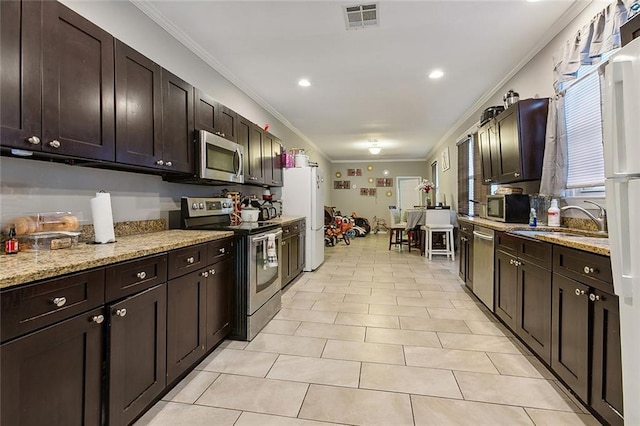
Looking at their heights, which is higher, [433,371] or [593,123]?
[593,123]

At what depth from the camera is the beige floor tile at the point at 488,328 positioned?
103 inches

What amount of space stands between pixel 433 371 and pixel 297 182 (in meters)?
3.46

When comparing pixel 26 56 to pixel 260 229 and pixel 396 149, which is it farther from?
pixel 396 149

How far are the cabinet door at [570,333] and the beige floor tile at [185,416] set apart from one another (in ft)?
5.86

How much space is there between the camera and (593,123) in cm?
240

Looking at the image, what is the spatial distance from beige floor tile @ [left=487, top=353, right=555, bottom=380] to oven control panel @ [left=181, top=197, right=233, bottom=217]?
259 cm

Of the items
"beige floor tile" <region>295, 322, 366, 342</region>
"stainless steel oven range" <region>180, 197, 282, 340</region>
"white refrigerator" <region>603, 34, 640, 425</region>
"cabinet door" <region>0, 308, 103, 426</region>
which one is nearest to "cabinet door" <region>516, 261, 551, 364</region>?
"white refrigerator" <region>603, 34, 640, 425</region>

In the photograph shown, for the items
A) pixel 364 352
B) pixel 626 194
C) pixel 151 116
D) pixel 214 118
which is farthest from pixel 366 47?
pixel 364 352

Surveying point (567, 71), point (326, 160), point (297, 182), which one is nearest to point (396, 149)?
point (326, 160)

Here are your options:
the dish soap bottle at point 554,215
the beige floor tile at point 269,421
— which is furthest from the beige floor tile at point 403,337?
the dish soap bottle at point 554,215

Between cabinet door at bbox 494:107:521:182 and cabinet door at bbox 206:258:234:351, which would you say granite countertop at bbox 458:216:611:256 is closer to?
cabinet door at bbox 494:107:521:182

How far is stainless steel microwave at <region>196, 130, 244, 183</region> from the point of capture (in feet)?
8.36

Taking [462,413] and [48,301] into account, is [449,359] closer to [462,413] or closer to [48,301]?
[462,413]

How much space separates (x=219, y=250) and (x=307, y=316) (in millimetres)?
1210
